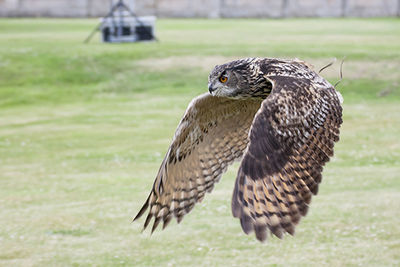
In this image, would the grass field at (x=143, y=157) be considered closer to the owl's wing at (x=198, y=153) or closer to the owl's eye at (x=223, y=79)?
the owl's wing at (x=198, y=153)

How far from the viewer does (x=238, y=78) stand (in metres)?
5.96

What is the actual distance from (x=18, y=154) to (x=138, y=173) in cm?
277

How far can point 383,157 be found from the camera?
480 inches

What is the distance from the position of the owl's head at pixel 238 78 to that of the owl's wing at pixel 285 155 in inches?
18.0

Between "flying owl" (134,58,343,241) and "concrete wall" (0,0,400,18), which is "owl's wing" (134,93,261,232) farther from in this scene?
"concrete wall" (0,0,400,18)

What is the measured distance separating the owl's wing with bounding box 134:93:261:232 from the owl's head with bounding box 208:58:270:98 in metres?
0.17

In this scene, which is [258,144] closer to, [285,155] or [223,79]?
[285,155]

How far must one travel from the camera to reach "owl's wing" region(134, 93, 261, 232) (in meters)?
5.86

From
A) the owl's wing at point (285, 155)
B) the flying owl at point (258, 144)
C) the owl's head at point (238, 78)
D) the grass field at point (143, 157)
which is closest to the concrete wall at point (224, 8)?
the grass field at point (143, 157)

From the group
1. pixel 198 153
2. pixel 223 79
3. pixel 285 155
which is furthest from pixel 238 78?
pixel 285 155

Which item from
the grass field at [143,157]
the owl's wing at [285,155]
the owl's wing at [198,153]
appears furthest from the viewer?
the grass field at [143,157]

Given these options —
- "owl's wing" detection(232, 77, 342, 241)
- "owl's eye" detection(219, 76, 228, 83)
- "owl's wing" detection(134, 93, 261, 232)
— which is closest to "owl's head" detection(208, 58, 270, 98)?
"owl's eye" detection(219, 76, 228, 83)

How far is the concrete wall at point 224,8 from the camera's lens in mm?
47812

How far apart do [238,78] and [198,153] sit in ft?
2.26
